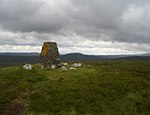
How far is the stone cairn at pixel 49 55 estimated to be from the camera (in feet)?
157

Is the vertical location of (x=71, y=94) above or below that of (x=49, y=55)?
below

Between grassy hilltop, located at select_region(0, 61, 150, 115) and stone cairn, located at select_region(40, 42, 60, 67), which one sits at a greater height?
stone cairn, located at select_region(40, 42, 60, 67)

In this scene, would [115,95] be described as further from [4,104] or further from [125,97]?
[4,104]

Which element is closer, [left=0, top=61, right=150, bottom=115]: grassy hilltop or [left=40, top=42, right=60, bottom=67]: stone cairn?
[left=0, top=61, right=150, bottom=115]: grassy hilltop

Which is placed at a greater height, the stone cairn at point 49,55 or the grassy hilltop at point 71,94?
the stone cairn at point 49,55

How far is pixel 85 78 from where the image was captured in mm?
39500

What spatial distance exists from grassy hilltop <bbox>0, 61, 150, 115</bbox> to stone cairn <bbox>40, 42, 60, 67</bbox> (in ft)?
16.5

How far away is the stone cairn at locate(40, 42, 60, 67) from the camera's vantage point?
48.0 meters

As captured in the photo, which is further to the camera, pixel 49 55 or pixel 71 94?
pixel 49 55

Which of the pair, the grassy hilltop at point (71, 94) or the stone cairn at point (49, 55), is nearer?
the grassy hilltop at point (71, 94)

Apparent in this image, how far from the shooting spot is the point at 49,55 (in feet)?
158

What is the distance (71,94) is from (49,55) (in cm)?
1759

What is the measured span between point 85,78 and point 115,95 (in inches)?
312

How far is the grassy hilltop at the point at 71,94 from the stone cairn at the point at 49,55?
5.02 metres
